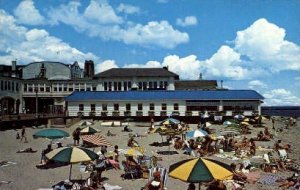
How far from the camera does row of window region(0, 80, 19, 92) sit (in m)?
59.5

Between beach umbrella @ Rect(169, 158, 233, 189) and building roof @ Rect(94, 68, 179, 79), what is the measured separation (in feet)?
182

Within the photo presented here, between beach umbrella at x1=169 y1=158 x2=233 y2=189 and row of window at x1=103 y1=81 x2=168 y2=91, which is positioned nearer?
beach umbrella at x1=169 y1=158 x2=233 y2=189

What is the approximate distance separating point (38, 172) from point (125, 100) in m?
34.5

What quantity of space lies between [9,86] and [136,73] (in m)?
20.9

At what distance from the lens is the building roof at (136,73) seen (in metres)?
66.5

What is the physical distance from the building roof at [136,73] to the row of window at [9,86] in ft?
43.8

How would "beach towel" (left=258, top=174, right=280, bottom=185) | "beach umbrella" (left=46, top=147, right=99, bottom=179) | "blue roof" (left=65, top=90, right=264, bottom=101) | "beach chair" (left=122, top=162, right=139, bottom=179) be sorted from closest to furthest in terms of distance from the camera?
"beach umbrella" (left=46, top=147, right=99, bottom=179), "beach towel" (left=258, top=174, right=280, bottom=185), "beach chair" (left=122, top=162, right=139, bottom=179), "blue roof" (left=65, top=90, right=264, bottom=101)

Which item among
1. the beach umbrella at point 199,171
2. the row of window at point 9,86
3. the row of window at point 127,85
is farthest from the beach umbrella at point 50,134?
the row of window at point 127,85

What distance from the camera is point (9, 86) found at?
62656mm

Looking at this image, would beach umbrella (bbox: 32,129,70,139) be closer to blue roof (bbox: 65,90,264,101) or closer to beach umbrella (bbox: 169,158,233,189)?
beach umbrella (bbox: 169,158,233,189)

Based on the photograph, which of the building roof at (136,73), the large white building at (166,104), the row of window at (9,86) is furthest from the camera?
the building roof at (136,73)

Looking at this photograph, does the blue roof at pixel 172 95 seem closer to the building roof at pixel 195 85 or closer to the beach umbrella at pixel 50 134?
the building roof at pixel 195 85

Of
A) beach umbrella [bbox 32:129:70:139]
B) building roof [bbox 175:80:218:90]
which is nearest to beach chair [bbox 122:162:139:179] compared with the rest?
beach umbrella [bbox 32:129:70:139]

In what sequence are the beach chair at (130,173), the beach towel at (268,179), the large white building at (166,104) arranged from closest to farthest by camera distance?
1. the beach towel at (268,179)
2. the beach chair at (130,173)
3. the large white building at (166,104)
